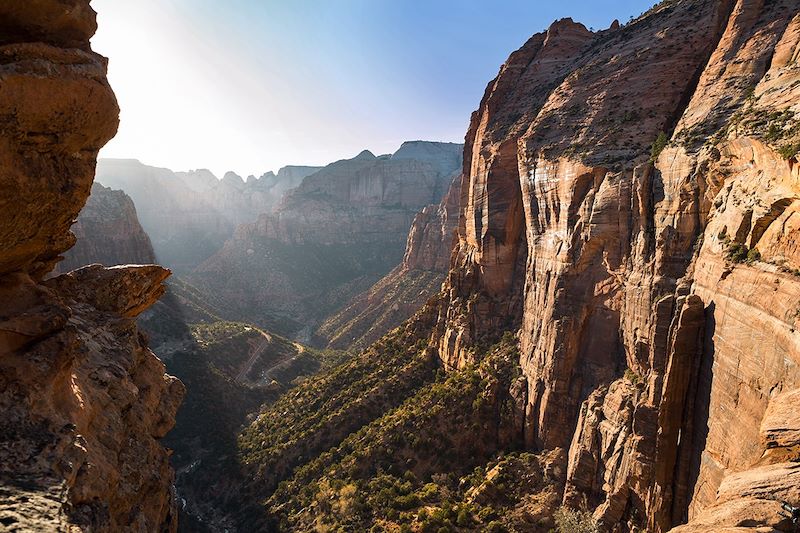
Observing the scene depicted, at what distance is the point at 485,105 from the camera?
61531mm

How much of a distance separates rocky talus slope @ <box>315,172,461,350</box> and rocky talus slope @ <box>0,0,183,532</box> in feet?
292

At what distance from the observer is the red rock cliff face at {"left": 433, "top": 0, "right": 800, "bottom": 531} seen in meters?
18.2

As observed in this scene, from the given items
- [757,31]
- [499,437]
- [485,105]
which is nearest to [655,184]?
[757,31]

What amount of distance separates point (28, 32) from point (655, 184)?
109ft

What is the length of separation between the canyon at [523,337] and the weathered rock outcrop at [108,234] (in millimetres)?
58273

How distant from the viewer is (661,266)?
26812 millimetres

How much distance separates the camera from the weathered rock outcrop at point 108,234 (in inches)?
4063

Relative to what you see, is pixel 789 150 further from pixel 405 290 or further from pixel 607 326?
pixel 405 290

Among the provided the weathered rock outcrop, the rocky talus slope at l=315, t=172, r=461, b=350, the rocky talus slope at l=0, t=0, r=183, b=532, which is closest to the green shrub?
the rocky talus slope at l=0, t=0, r=183, b=532

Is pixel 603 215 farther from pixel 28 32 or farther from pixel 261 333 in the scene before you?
pixel 261 333

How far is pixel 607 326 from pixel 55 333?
32.6 metres

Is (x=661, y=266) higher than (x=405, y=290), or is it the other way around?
(x=661, y=266)

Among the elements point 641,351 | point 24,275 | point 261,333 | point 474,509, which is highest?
point 24,275

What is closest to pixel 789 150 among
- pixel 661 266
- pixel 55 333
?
pixel 661 266
